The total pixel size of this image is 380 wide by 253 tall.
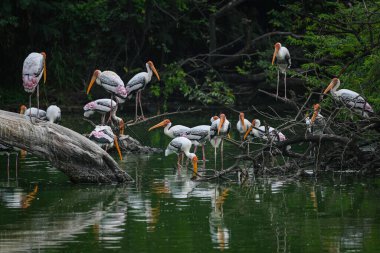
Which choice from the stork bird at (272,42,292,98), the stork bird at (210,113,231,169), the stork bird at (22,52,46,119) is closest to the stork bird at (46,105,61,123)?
the stork bird at (22,52,46,119)

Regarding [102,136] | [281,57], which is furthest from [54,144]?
[281,57]

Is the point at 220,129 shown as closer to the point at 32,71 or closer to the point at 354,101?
the point at 354,101

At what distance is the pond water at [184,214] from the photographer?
995 centimetres

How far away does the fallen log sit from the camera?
13875mm

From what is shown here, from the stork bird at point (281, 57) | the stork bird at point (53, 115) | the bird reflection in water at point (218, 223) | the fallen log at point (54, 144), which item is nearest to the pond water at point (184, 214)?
the bird reflection in water at point (218, 223)

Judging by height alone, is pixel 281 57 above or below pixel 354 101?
above

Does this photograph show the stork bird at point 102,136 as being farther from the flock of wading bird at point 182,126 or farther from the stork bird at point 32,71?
the stork bird at point 32,71

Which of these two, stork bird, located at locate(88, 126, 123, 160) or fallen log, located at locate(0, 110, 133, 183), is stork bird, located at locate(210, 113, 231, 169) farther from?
fallen log, located at locate(0, 110, 133, 183)

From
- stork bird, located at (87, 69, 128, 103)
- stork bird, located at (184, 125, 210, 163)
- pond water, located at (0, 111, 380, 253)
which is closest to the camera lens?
pond water, located at (0, 111, 380, 253)

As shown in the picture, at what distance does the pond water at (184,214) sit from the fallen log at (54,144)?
324 mm

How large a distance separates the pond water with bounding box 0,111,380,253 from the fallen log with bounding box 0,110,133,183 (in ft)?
1.06

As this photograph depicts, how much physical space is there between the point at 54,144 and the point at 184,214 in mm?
2797

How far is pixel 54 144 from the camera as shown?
13969 mm

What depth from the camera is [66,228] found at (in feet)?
35.9
